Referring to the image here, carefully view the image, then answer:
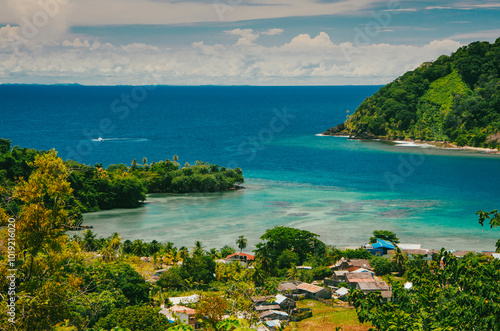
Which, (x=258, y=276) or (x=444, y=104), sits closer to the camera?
(x=258, y=276)

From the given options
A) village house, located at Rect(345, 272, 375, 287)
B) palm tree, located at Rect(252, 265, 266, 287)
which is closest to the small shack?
palm tree, located at Rect(252, 265, 266, 287)

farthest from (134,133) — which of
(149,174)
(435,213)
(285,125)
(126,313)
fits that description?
(126,313)

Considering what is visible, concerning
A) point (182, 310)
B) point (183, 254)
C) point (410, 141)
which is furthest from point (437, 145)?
point (182, 310)

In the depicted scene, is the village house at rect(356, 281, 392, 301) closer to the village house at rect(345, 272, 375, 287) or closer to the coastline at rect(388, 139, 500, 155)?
the village house at rect(345, 272, 375, 287)

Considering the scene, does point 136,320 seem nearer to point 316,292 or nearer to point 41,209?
point 41,209

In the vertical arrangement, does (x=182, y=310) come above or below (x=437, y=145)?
below
